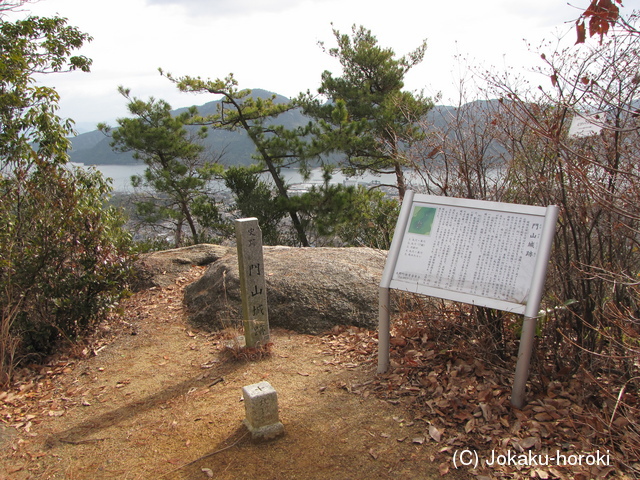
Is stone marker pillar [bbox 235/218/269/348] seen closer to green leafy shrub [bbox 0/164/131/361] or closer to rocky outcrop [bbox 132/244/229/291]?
green leafy shrub [bbox 0/164/131/361]

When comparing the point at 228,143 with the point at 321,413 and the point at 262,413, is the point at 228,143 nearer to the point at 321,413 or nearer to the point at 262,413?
the point at 321,413

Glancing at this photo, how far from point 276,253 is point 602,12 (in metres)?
4.89

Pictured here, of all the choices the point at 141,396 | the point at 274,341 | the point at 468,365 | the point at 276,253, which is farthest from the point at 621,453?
the point at 276,253

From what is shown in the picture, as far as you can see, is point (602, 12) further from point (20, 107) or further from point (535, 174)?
point (20, 107)

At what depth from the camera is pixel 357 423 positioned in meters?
3.07

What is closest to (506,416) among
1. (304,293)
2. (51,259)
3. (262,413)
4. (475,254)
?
(475,254)

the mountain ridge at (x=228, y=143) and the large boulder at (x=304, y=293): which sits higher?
the mountain ridge at (x=228, y=143)

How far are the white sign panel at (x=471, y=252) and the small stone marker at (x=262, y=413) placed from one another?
1148mm

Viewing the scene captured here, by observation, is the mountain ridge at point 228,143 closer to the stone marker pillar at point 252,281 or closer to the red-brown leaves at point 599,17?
the stone marker pillar at point 252,281

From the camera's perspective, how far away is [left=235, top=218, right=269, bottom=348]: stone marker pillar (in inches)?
165

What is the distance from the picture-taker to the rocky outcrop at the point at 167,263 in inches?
272

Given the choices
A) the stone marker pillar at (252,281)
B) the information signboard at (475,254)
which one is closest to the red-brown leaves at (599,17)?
the information signboard at (475,254)

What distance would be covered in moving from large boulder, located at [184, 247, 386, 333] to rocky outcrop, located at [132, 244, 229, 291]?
1.06m

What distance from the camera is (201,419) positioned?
3.28m
